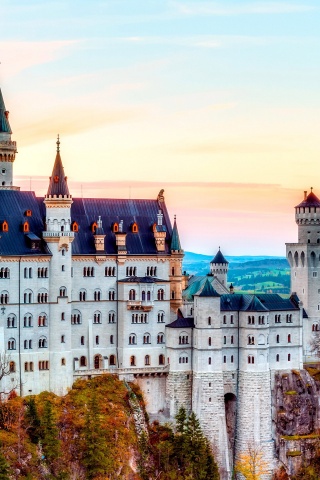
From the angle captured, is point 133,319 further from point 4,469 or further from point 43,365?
point 4,469

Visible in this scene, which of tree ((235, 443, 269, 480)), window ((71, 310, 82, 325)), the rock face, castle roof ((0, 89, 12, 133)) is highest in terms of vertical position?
castle roof ((0, 89, 12, 133))

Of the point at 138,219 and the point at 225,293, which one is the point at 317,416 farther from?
the point at 138,219

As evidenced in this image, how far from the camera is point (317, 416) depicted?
6142 inches

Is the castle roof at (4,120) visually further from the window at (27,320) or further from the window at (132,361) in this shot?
the window at (132,361)

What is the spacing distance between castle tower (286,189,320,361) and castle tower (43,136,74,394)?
36751 mm

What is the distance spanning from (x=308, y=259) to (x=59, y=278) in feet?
132

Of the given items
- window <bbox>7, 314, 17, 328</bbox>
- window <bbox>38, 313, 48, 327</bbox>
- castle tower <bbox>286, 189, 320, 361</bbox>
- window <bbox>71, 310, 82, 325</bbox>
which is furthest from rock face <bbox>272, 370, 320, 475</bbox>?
window <bbox>7, 314, 17, 328</bbox>

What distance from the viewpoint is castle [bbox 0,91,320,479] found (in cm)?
13912

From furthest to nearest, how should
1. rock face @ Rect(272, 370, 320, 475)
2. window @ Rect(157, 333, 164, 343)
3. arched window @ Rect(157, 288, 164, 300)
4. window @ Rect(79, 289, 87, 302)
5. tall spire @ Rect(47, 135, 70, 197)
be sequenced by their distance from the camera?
Answer: rock face @ Rect(272, 370, 320, 475)
window @ Rect(157, 333, 164, 343)
arched window @ Rect(157, 288, 164, 300)
window @ Rect(79, 289, 87, 302)
tall spire @ Rect(47, 135, 70, 197)

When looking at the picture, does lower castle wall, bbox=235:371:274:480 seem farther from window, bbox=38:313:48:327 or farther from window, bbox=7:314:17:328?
window, bbox=7:314:17:328

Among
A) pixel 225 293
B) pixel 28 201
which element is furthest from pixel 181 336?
pixel 28 201

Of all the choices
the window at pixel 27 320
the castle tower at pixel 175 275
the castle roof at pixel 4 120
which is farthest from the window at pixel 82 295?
the castle roof at pixel 4 120

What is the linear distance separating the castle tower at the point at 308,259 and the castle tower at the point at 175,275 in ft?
67.3

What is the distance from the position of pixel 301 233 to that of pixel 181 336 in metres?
28.5
